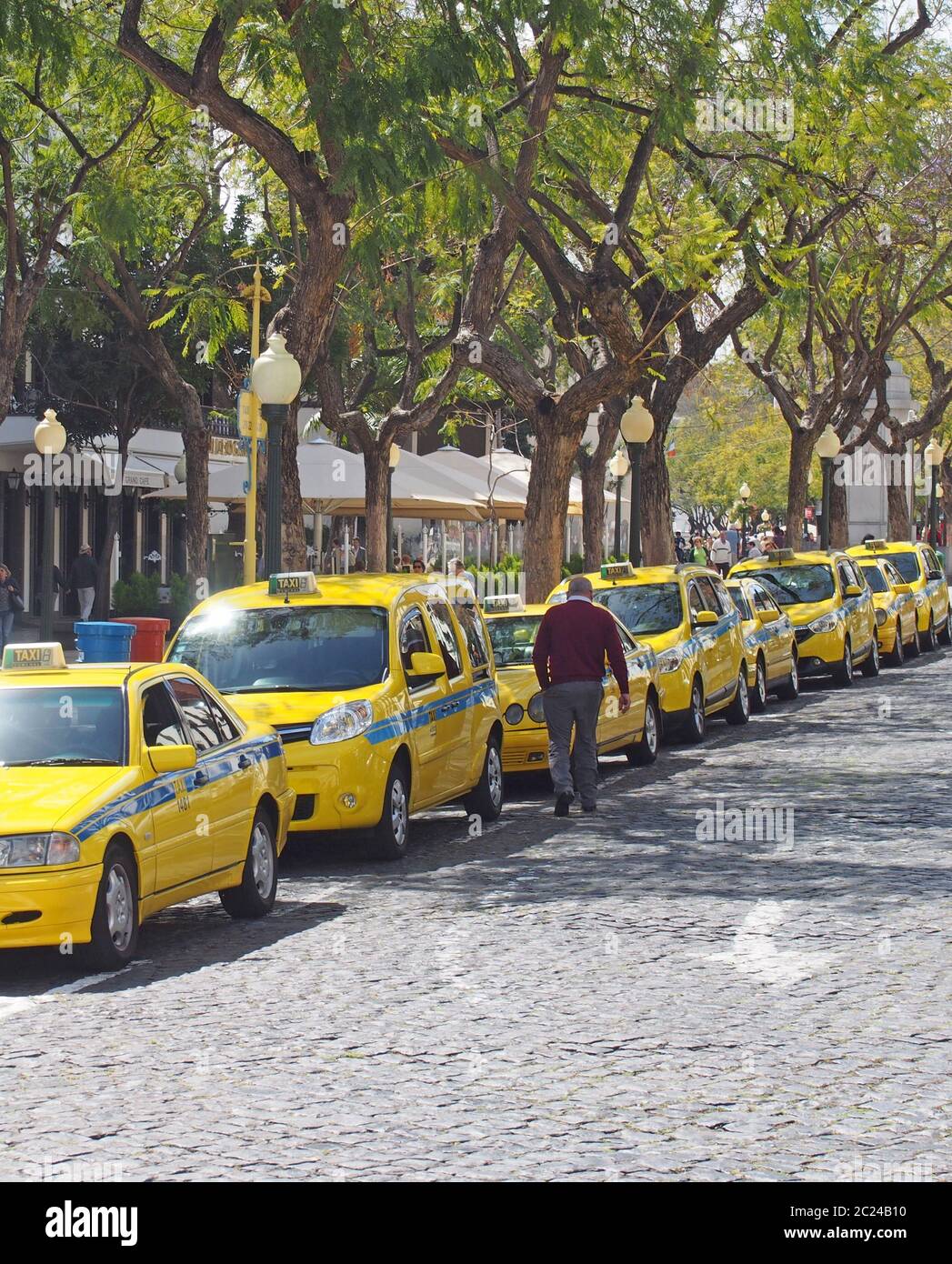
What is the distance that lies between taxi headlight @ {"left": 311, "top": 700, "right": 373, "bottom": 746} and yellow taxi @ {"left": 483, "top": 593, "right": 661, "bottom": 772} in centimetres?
384

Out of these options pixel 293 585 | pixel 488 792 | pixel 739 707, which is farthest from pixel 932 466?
pixel 293 585

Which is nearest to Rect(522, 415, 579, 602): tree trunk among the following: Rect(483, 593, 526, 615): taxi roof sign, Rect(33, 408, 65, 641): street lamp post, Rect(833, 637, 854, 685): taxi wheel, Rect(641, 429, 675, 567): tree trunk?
Rect(833, 637, 854, 685): taxi wheel

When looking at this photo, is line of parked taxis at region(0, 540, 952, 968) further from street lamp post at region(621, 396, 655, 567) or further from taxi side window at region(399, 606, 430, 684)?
street lamp post at region(621, 396, 655, 567)

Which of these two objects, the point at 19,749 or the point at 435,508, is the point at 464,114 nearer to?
the point at 19,749

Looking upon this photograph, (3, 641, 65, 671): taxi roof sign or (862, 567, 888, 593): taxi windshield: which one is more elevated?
(862, 567, 888, 593): taxi windshield

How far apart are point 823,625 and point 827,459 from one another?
17495mm

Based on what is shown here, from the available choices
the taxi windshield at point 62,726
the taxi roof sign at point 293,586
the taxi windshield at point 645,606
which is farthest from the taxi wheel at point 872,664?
the taxi windshield at point 62,726

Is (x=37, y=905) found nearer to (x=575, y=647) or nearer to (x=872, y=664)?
(x=575, y=647)

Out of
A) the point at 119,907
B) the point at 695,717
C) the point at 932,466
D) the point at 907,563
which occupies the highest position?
the point at 932,466

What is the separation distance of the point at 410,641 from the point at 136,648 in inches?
435

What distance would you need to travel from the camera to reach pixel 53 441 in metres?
29.4

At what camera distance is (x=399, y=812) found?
13211mm

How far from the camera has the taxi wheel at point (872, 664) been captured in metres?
29.8

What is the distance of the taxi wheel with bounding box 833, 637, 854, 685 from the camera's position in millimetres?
27656
